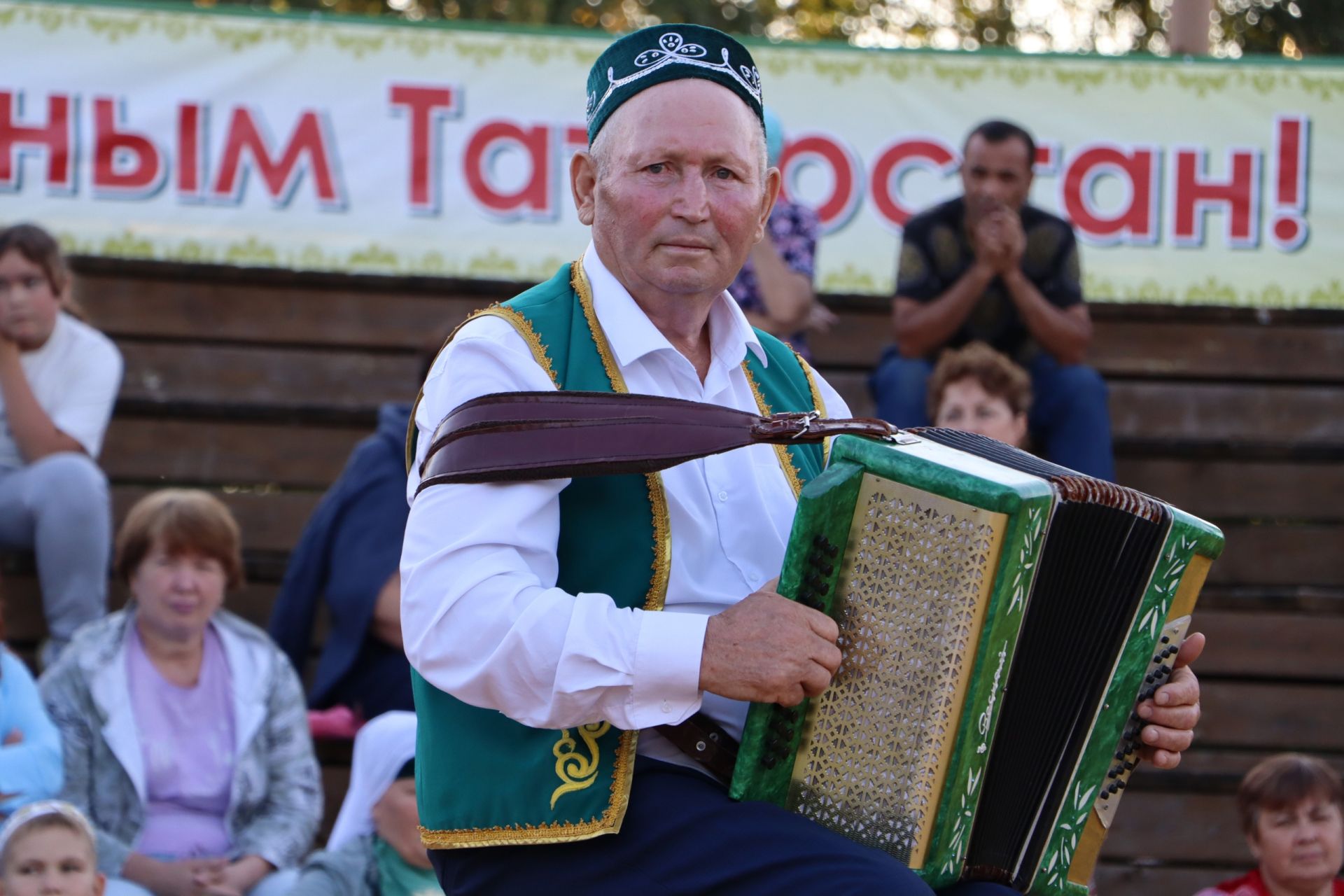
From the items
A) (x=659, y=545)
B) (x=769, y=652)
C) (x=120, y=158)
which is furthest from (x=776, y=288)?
(x=769, y=652)

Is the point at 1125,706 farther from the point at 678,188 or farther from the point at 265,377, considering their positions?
the point at 265,377

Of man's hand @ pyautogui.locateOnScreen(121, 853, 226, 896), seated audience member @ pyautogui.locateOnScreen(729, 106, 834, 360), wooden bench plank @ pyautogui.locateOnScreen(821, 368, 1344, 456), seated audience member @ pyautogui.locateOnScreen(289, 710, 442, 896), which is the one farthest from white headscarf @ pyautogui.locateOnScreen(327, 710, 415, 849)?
wooden bench plank @ pyautogui.locateOnScreen(821, 368, 1344, 456)

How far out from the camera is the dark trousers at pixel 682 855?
2.32m

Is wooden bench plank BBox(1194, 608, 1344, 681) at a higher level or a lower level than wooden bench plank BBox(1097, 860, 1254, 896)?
higher

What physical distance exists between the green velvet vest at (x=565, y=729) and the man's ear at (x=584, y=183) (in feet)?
0.36

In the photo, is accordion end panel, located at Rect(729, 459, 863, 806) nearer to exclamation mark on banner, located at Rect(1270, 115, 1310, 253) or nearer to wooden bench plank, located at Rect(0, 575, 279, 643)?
wooden bench plank, located at Rect(0, 575, 279, 643)

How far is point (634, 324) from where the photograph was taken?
261 cm

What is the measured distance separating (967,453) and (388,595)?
3050 millimetres

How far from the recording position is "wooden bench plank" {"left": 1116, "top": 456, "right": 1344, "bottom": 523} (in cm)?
633

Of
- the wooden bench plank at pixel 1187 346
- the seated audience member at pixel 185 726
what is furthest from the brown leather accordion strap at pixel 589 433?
the wooden bench plank at pixel 1187 346

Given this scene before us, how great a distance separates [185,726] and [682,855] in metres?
2.88

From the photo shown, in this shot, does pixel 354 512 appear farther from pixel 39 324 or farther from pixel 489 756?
pixel 489 756

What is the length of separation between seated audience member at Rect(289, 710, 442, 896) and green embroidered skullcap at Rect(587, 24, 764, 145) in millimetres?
2382

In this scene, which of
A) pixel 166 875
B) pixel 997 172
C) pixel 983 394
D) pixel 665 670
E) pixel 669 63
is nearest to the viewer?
pixel 665 670
